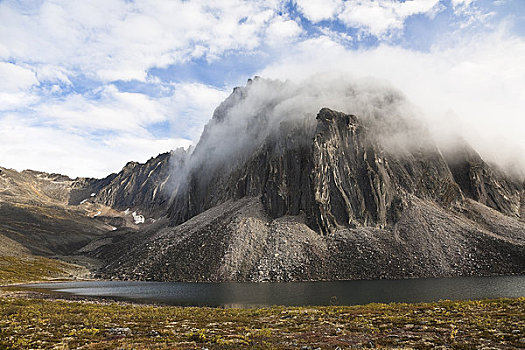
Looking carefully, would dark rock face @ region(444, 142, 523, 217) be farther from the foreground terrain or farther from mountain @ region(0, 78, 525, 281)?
the foreground terrain

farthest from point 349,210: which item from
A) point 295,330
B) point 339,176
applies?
point 295,330

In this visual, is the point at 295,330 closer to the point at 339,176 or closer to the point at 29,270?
the point at 339,176

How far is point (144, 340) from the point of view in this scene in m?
24.0

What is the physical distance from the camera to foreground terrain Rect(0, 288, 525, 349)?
21.9 m

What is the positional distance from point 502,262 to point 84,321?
129458 millimetres

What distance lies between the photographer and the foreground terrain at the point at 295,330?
2189cm

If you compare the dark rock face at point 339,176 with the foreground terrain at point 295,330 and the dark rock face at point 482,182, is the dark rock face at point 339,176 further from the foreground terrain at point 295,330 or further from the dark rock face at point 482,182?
the foreground terrain at point 295,330

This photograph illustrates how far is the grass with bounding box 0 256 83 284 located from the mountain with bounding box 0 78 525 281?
2001 cm

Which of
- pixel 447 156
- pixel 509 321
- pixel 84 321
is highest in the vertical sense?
pixel 447 156

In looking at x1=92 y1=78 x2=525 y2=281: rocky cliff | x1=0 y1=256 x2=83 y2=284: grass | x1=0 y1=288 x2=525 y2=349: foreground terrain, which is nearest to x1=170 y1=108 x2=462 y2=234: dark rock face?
x1=92 y1=78 x2=525 y2=281: rocky cliff

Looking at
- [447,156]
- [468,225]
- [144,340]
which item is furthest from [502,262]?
[144,340]

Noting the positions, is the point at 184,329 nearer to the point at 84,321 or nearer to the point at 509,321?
the point at 84,321

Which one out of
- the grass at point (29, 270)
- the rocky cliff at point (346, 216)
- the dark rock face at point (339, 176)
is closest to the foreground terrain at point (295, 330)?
the rocky cliff at point (346, 216)

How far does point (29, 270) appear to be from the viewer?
14312cm
